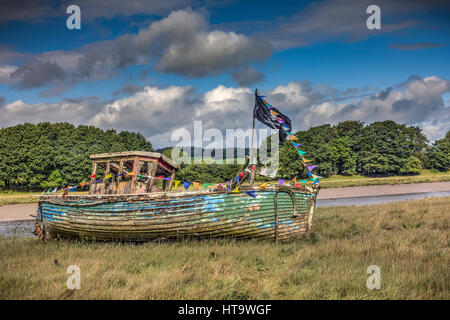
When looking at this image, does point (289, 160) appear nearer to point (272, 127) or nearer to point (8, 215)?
point (8, 215)

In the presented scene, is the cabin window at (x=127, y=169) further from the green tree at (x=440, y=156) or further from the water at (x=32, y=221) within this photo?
the green tree at (x=440, y=156)

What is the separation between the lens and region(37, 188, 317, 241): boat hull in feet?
32.1

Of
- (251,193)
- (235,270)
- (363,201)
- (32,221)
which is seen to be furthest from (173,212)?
(363,201)

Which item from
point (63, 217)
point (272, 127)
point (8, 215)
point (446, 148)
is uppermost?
point (446, 148)

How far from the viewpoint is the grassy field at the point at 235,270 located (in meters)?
5.86

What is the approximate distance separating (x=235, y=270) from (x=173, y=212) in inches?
138

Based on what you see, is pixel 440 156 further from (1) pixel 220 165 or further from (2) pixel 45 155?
(2) pixel 45 155

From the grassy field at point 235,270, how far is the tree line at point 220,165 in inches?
1394

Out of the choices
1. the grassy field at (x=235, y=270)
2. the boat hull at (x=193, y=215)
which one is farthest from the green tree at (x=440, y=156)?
the boat hull at (x=193, y=215)

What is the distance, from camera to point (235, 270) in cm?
705

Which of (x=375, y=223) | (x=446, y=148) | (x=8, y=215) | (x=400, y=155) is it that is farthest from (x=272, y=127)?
(x=446, y=148)

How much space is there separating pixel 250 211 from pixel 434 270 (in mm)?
4612

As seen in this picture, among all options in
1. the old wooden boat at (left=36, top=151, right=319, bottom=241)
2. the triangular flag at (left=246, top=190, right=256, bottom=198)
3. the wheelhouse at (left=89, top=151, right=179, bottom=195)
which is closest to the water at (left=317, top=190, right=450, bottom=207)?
the old wooden boat at (left=36, top=151, right=319, bottom=241)

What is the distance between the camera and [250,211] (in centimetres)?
981
